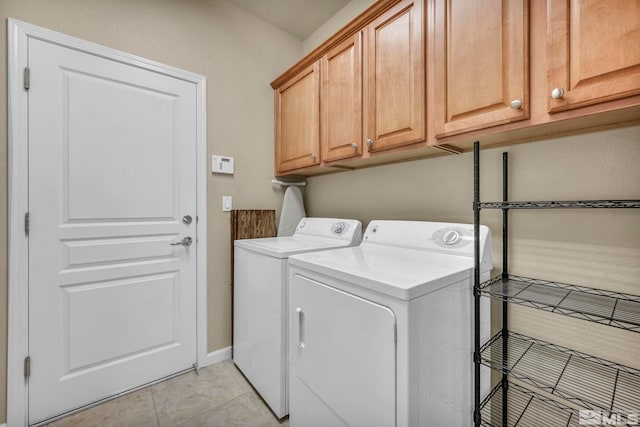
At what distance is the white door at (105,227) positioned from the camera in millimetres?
1520

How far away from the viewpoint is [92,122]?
1647 millimetres

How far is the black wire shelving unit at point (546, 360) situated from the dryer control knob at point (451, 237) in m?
0.20

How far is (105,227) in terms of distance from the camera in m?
1.69

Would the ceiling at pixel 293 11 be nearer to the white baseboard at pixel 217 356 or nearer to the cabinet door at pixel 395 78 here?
the cabinet door at pixel 395 78

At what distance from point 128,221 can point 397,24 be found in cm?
196

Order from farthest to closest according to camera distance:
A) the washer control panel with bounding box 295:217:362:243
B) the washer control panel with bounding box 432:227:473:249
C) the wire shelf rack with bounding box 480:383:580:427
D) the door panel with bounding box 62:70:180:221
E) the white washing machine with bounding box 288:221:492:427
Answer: the washer control panel with bounding box 295:217:362:243, the door panel with bounding box 62:70:180:221, the washer control panel with bounding box 432:227:473:249, the wire shelf rack with bounding box 480:383:580:427, the white washing machine with bounding box 288:221:492:427

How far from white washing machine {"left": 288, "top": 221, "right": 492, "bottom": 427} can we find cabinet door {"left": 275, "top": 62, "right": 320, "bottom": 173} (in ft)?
3.05

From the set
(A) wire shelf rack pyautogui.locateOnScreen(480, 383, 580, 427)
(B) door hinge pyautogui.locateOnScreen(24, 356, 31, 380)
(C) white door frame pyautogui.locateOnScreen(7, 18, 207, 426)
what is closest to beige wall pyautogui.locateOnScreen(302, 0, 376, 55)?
(C) white door frame pyautogui.locateOnScreen(7, 18, 207, 426)

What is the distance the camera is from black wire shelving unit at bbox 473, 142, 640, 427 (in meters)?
0.99

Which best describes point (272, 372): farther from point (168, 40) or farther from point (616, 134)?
point (168, 40)

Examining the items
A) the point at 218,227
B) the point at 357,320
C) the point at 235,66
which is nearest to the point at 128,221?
the point at 218,227

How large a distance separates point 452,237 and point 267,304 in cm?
107

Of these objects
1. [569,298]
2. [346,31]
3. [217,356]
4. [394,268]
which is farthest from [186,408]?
[346,31]

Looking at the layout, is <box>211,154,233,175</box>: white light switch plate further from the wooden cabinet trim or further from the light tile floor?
the light tile floor
